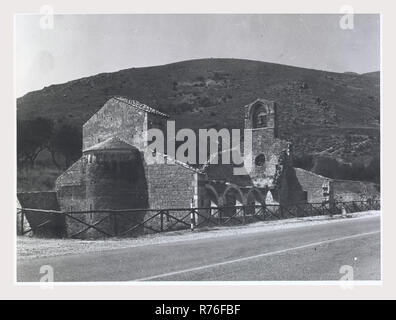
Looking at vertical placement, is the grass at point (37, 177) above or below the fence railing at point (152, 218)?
above

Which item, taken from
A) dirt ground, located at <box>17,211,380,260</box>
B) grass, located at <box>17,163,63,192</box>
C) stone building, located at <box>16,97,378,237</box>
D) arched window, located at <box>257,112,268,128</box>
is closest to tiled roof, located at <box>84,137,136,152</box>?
stone building, located at <box>16,97,378,237</box>

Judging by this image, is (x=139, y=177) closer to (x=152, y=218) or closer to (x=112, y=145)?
(x=112, y=145)

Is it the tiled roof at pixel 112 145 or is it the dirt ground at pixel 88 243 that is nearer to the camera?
the dirt ground at pixel 88 243

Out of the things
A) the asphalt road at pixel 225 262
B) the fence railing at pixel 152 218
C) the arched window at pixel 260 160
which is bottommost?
the fence railing at pixel 152 218

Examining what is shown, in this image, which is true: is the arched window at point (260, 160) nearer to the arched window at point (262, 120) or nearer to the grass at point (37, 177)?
the arched window at point (262, 120)

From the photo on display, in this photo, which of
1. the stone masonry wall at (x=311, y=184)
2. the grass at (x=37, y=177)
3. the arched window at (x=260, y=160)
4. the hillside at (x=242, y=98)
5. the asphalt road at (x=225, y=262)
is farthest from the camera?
the hillside at (x=242, y=98)

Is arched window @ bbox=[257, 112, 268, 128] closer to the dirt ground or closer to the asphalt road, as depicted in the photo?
the dirt ground

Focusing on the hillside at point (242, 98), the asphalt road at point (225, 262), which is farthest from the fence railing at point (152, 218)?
the hillside at point (242, 98)
